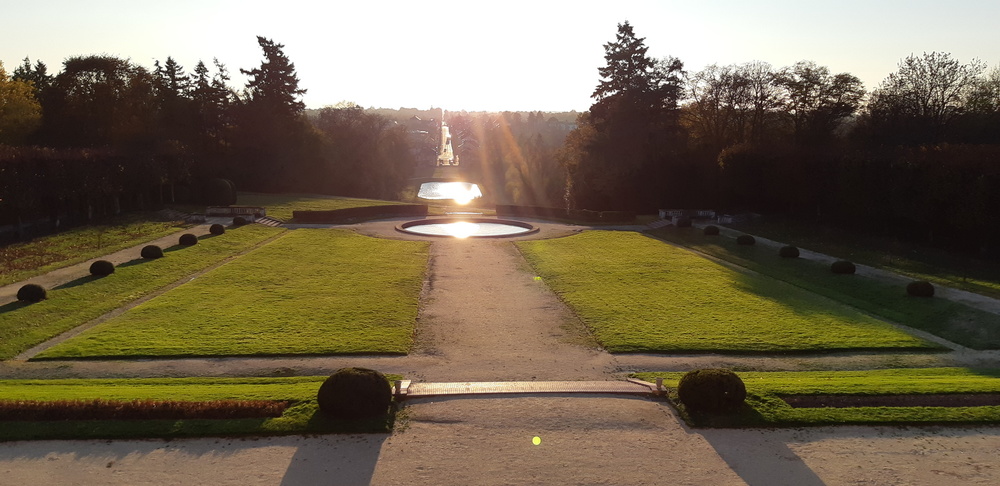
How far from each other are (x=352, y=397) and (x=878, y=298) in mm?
22581

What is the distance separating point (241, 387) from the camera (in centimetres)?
1457

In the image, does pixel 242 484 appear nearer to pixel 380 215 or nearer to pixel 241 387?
pixel 241 387

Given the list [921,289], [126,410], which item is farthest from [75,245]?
[921,289]

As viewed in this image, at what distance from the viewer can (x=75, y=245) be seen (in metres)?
35.9

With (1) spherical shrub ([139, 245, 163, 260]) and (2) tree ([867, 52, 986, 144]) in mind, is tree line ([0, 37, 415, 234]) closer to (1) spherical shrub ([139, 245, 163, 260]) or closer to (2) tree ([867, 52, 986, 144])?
(1) spherical shrub ([139, 245, 163, 260])

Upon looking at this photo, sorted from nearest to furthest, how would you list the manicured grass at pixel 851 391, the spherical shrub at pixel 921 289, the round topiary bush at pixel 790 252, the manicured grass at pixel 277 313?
the manicured grass at pixel 851 391, the manicured grass at pixel 277 313, the spherical shrub at pixel 921 289, the round topiary bush at pixel 790 252

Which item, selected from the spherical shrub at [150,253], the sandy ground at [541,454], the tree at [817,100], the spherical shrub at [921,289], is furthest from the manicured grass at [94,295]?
the tree at [817,100]

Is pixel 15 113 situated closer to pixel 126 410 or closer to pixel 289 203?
pixel 289 203

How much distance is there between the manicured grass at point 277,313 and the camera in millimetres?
18766

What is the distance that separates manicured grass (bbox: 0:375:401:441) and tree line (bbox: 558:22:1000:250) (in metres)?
34.6

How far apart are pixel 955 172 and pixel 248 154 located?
6679cm

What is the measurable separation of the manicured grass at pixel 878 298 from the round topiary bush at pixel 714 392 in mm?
11994

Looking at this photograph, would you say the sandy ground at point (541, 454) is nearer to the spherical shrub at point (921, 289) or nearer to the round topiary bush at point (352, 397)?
the round topiary bush at point (352, 397)

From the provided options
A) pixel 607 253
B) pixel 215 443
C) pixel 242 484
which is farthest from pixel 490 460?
pixel 607 253
